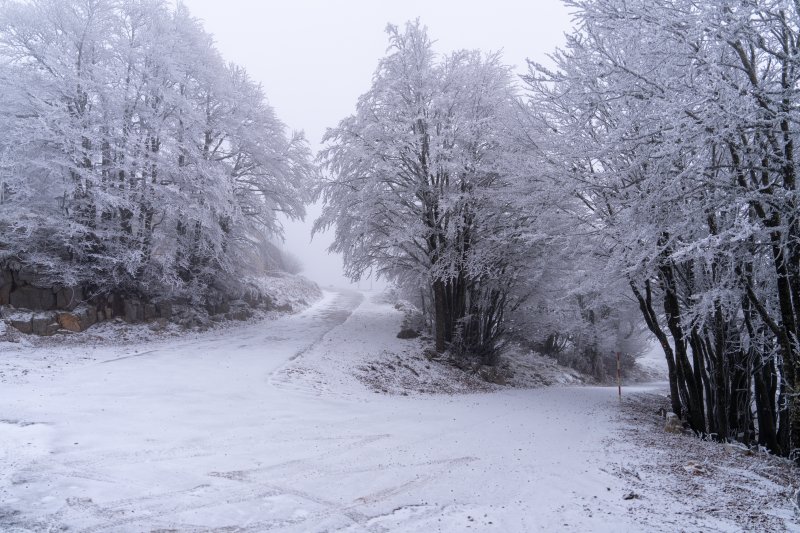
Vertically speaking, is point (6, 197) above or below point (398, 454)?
above

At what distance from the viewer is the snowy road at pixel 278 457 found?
4.05m

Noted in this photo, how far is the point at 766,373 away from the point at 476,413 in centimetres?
626

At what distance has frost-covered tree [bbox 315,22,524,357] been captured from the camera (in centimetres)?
1321

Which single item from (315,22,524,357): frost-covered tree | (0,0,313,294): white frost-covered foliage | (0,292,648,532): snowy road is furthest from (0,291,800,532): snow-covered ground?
(315,22,524,357): frost-covered tree

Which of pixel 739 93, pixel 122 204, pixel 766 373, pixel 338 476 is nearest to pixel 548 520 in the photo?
pixel 338 476

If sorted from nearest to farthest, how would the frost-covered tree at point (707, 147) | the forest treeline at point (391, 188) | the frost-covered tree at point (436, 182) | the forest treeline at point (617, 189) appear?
1. the frost-covered tree at point (707, 147)
2. the forest treeline at point (617, 189)
3. the forest treeline at point (391, 188)
4. the frost-covered tree at point (436, 182)

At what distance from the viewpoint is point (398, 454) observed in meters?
Answer: 6.05

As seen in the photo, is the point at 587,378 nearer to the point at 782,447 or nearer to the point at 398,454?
the point at 782,447

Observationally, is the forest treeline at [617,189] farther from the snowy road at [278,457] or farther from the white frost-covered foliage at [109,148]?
the white frost-covered foliage at [109,148]

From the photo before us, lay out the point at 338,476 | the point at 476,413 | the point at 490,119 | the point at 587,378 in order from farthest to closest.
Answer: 1. the point at 587,378
2. the point at 490,119
3. the point at 476,413
4. the point at 338,476

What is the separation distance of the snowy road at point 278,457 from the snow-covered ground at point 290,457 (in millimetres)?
24

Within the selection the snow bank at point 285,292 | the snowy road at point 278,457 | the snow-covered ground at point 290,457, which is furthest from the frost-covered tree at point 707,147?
the snow bank at point 285,292

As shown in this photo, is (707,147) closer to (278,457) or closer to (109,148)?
(278,457)

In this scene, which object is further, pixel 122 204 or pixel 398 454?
pixel 122 204
